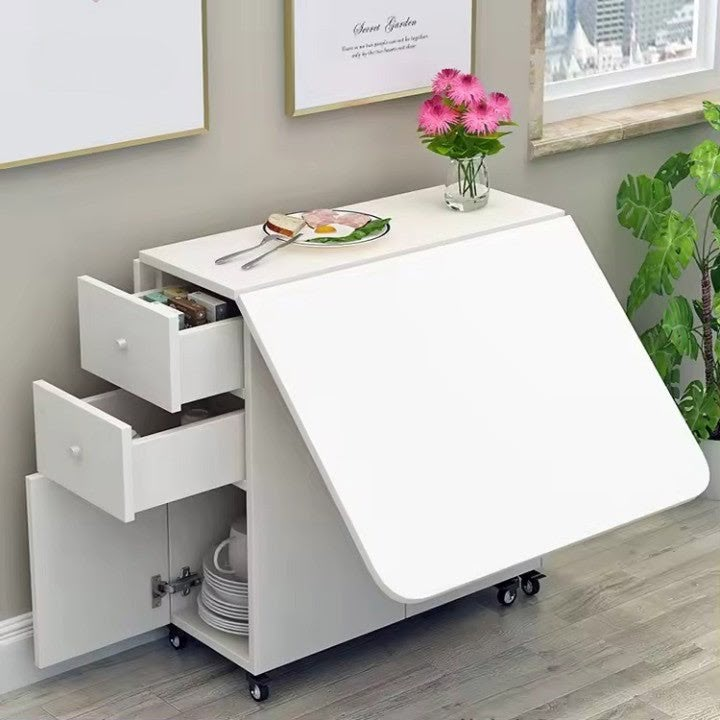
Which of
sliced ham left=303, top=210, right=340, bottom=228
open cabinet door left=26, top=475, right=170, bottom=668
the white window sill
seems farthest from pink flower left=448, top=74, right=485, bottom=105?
open cabinet door left=26, top=475, right=170, bottom=668

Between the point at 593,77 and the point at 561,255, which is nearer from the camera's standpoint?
the point at 561,255

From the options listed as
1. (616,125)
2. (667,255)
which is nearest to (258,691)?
(667,255)

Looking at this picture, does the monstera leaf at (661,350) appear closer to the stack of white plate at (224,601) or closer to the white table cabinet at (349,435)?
the white table cabinet at (349,435)

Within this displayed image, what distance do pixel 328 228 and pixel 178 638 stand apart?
902 millimetres

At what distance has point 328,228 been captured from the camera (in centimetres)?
290

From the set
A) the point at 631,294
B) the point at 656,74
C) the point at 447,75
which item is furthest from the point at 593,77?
the point at 447,75

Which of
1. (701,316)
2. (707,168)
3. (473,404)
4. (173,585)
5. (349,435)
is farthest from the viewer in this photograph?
(701,316)

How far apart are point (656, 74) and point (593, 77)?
224mm

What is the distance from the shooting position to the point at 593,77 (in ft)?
12.5

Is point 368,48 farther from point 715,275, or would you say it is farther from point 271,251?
point 715,275

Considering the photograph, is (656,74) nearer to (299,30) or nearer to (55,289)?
(299,30)

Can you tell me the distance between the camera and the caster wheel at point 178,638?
→ 312 cm

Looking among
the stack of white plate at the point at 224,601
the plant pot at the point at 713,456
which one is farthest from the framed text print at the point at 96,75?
the plant pot at the point at 713,456

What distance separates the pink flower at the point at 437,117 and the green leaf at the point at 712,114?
2.61 feet
